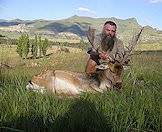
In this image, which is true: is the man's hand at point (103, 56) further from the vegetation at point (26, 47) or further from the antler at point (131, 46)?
the vegetation at point (26, 47)

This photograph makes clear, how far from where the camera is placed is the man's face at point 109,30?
9.27m

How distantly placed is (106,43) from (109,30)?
1.03 ft

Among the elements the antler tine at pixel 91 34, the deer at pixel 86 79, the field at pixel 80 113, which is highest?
the antler tine at pixel 91 34

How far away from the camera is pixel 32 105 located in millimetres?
5148

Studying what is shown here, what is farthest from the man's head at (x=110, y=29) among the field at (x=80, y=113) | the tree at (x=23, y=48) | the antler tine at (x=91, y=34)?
the tree at (x=23, y=48)

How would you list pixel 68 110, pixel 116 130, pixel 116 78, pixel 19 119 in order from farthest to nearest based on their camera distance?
pixel 116 78, pixel 68 110, pixel 19 119, pixel 116 130

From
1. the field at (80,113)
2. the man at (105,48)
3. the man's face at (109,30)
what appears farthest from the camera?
the man's face at (109,30)

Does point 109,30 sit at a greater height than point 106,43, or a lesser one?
greater

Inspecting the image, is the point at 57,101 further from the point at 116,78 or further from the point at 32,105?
the point at 116,78

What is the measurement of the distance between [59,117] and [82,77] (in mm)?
3829

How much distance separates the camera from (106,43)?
9375 millimetres

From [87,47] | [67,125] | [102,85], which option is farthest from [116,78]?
[67,125]

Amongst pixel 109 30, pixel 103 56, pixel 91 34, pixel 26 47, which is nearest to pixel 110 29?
pixel 109 30

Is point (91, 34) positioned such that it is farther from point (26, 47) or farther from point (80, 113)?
point (26, 47)
